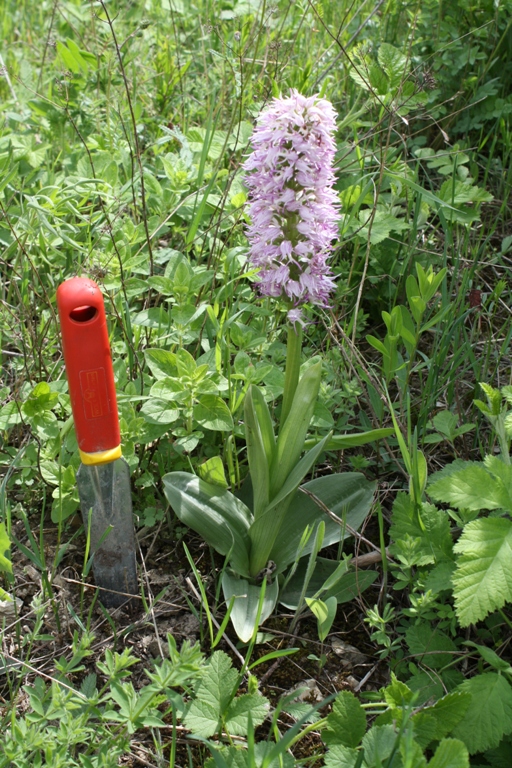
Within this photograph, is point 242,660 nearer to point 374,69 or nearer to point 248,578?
point 248,578

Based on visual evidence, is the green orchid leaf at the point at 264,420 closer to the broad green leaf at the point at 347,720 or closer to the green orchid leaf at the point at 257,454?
the green orchid leaf at the point at 257,454

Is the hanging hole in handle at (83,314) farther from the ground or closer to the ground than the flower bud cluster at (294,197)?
closer to the ground

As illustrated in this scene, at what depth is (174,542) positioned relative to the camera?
2.05m

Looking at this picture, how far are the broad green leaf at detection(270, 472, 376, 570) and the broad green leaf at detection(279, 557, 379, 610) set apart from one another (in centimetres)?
6

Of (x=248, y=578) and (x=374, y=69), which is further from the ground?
(x=374, y=69)

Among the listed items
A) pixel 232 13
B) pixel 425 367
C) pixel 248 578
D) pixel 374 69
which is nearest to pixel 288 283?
pixel 248 578

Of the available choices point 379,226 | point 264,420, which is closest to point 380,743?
point 264,420

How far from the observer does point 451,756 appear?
134 cm

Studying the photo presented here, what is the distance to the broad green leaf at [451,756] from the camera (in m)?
1.32

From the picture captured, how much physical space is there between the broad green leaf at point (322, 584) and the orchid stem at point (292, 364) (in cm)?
41

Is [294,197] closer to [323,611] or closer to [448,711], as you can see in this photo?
[323,611]

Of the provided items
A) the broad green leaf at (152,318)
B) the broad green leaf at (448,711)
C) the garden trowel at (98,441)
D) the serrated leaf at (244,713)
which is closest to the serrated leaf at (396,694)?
the broad green leaf at (448,711)

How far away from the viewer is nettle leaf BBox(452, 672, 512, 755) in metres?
1.48

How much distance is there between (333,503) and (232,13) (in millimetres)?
2490
